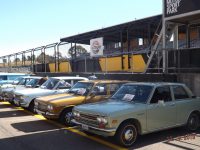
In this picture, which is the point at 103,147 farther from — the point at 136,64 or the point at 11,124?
the point at 136,64

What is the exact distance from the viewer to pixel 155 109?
805cm

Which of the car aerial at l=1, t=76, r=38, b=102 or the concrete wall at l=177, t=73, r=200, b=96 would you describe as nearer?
the concrete wall at l=177, t=73, r=200, b=96

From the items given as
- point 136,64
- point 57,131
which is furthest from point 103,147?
point 136,64

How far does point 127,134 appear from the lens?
7484 mm

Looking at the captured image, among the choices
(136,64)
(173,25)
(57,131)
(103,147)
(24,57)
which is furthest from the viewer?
(24,57)

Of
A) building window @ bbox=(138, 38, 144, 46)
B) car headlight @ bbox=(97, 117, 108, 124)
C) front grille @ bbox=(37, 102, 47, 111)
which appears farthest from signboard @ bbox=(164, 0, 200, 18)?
building window @ bbox=(138, 38, 144, 46)

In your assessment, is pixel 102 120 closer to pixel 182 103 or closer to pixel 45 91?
pixel 182 103

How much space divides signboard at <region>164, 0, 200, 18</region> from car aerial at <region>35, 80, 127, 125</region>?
4.47 metres

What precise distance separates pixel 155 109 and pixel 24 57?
2617cm

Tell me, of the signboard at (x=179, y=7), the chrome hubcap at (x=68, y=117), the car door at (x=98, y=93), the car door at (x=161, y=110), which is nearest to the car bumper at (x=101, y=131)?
the car door at (x=161, y=110)

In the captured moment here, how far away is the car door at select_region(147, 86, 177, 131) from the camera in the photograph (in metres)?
7.95

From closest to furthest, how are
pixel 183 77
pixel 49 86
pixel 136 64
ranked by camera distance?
pixel 183 77 → pixel 49 86 → pixel 136 64

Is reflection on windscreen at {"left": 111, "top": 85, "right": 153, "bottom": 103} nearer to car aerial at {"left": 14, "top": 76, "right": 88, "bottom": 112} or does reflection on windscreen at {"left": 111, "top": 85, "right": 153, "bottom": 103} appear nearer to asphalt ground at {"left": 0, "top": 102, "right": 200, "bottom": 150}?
asphalt ground at {"left": 0, "top": 102, "right": 200, "bottom": 150}

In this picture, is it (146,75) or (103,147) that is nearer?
(103,147)
